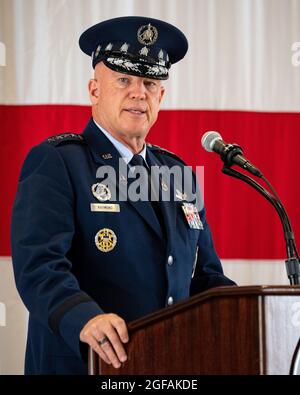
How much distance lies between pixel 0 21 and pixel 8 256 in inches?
33.2

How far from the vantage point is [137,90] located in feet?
5.96

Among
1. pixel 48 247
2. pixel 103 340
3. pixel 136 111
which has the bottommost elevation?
pixel 103 340

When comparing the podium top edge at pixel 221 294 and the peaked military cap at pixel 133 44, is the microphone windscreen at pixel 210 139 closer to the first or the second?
the peaked military cap at pixel 133 44

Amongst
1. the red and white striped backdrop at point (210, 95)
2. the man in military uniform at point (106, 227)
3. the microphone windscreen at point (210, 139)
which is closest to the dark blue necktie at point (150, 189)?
the man in military uniform at point (106, 227)

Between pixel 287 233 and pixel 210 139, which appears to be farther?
pixel 210 139

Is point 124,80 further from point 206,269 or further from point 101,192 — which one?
point 206,269

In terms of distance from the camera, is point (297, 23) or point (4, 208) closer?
point (4, 208)

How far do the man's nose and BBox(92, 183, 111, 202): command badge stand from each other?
9.8 inches

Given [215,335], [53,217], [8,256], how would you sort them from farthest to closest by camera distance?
[8,256]
[53,217]
[215,335]

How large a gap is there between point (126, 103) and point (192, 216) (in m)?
0.34

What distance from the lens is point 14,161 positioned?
2.64m

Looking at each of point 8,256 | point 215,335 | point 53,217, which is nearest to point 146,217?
point 53,217

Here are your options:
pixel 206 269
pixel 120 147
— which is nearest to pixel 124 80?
pixel 120 147

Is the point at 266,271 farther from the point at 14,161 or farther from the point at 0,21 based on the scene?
the point at 0,21
